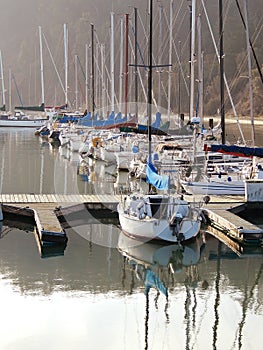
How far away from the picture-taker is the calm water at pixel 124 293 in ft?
38.0

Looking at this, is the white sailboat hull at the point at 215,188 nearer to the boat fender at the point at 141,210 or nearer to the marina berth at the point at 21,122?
the boat fender at the point at 141,210

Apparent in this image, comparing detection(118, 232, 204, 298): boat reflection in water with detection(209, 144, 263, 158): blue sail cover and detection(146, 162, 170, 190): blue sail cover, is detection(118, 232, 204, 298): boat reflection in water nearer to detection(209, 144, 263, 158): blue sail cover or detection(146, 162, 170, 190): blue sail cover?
detection(146, 162, 170, 190): blue sail cover

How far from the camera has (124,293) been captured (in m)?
13.7

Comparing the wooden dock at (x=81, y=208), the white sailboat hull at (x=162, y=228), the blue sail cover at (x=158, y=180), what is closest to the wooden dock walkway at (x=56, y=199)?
the wooden dock at (x=81, y=208)

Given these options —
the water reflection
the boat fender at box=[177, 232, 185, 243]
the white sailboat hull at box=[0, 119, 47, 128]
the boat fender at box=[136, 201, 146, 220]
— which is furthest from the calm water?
the white sailboat hull at box=[0, 119, 47, 128]

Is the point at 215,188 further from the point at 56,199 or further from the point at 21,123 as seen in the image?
the point at 21,123

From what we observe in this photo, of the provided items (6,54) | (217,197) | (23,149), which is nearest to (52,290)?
(217,197)

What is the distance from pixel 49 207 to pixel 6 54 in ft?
466

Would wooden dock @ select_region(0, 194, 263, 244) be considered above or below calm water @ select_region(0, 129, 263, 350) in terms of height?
above

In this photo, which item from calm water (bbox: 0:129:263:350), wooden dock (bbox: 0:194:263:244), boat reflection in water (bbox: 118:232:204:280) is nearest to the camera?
calm water (bbox: 0:129:263:350)

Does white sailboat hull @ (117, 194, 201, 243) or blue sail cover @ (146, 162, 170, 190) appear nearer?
white sailboat hull @ (117, 194, 201, 243)

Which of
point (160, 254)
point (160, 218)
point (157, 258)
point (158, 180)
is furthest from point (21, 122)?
point (157, 258)

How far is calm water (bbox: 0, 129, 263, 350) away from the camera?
38.0 feet

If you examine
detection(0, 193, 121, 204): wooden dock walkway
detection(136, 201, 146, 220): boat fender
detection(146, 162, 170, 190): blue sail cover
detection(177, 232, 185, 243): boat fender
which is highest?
detection(146, 162, 170, 190): blue sail cover
